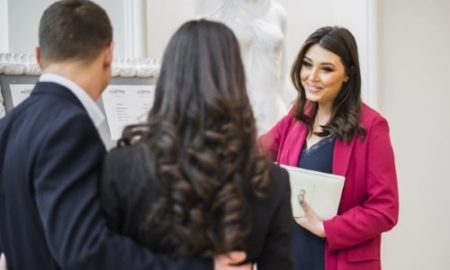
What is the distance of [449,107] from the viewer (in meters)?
3.52

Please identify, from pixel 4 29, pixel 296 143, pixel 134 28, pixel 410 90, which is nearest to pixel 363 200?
pixel 296 143

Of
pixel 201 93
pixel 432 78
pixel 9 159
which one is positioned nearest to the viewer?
pixel 201 93

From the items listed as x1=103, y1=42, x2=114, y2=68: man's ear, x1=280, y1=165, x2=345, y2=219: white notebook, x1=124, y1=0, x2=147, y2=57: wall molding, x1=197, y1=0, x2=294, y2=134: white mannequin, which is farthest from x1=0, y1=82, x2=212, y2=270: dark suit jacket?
x1=124, y1=0, x2=147, y2=57: wall molding

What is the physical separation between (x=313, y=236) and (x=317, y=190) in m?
0.17

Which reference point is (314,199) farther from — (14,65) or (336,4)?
(336,4)

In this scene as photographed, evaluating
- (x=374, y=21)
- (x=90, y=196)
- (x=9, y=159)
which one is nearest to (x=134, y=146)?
(x=90, y=196)

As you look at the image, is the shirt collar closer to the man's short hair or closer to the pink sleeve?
the man's short hair

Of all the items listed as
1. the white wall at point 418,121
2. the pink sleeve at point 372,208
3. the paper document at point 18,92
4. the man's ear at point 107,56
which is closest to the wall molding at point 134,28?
the paper document at point 18,92

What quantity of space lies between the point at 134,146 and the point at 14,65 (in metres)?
1.08

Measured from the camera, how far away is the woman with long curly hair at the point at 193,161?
2.98ft

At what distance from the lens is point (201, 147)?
90 centimetres

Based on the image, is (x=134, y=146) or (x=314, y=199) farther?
(x=314, y=199)

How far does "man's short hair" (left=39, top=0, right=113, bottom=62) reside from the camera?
3.59ft

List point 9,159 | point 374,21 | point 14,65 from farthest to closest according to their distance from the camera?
point 374,21 → point 14,65 → point 9,159
